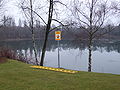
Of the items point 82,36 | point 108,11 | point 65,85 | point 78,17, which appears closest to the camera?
point 65,85

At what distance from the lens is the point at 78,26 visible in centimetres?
947

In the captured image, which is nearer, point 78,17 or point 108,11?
point 108,11

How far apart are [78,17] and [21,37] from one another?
51.6m

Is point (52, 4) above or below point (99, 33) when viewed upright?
above

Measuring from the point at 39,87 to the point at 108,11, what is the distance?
21.7 ft

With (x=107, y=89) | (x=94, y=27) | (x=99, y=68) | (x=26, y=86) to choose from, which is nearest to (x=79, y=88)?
(x=107, y=89)

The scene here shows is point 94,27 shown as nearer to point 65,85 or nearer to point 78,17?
point 78,17

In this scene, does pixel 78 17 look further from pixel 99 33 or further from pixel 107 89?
pixel 107 89

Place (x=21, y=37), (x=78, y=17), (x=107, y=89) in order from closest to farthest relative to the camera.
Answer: (x=107, y=89) < (x=78, y=17) < (x=21, y=37)

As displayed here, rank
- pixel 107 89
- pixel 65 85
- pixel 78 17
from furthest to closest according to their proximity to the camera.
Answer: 1. pixel 78 17
2. pixel 65 85
3. pixel 107 89

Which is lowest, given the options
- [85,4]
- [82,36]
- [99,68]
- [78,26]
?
[99,68]

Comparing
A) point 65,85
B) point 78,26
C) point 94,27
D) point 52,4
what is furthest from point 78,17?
point 65,85

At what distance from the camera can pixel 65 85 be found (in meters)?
4.03

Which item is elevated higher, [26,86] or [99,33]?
[99,33]
